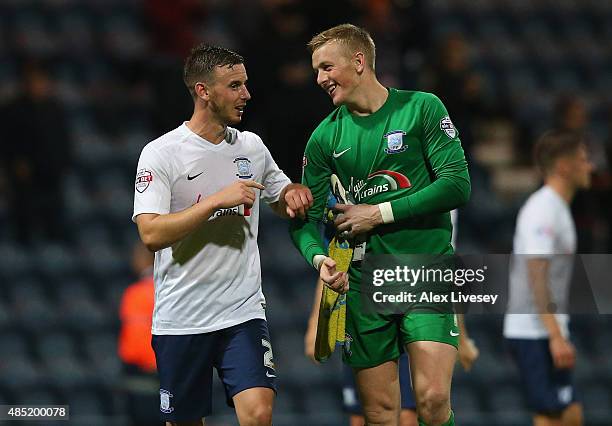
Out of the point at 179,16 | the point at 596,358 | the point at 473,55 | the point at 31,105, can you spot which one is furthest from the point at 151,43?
the point at 596,358

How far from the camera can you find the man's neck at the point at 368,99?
550cm

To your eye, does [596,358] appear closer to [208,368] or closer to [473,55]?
[473,55]

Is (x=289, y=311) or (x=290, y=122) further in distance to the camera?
(x=289, y=311)

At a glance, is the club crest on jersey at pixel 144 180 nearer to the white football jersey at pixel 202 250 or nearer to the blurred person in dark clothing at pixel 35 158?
the white football jersey at pixel 202 250

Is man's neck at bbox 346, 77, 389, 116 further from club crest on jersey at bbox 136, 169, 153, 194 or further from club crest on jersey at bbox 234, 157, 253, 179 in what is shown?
club crest on jersey at bbox 136, 169, 153, 194

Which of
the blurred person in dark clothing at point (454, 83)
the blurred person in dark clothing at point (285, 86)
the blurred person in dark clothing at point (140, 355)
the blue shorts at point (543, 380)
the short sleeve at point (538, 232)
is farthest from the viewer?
the blurred person in dark clothing at point (454, 83)

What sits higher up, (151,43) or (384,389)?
(151,43)

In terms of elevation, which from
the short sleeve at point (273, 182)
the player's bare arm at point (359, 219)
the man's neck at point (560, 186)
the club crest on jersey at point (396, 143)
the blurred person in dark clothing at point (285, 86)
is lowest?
the player's bare arm at point (359, 219)

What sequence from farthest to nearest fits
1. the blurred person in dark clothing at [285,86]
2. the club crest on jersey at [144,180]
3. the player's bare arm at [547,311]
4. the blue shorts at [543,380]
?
the blurred person in dark clothing at [285,86], the blue shorts at [543,380], the player's bare arm at [547,311], the club crest on jersey at [144,180]

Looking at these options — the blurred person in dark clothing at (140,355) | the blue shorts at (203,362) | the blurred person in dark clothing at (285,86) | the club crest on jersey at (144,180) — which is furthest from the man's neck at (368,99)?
the blurred person in dark clothing at (140,355)

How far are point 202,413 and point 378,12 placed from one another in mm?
6230

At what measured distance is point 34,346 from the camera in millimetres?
10219

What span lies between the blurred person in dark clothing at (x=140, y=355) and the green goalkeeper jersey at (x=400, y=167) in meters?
3.40

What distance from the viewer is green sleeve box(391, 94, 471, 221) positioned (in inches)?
208
